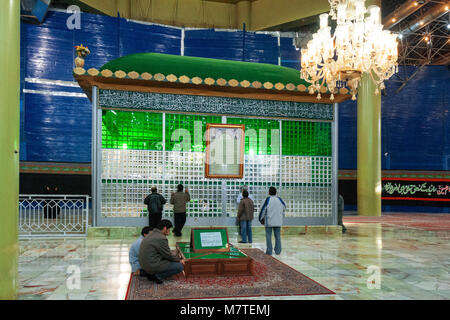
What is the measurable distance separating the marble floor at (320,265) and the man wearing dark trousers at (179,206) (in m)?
0.34

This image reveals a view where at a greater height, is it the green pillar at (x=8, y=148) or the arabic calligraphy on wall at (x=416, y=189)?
the green pillar at (x=8, y=148)

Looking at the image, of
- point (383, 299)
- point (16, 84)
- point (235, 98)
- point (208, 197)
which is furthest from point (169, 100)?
point (383, 299)

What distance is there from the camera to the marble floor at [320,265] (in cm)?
416

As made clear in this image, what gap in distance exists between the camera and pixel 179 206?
789cm

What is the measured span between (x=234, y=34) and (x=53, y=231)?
10.7 m

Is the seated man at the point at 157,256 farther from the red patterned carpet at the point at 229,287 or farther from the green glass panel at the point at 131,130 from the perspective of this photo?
the green glass panel at the point at 131,130

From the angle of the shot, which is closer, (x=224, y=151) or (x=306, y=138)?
(x=224, y=151)

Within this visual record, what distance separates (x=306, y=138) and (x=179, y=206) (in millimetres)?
3639

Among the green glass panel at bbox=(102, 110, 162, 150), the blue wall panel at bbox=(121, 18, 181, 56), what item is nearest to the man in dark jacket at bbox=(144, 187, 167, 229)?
the green glass panel at bbox=(102, 110, 162, 150)

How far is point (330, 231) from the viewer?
892cm

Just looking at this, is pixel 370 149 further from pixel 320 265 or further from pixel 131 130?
pixel 131 130

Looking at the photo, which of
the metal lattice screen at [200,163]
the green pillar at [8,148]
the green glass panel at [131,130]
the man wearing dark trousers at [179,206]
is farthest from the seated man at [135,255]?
the green glass panel at [131,130]

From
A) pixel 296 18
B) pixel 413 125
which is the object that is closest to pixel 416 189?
pixel 413 125

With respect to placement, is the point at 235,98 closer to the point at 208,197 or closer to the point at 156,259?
the point at 208,197
